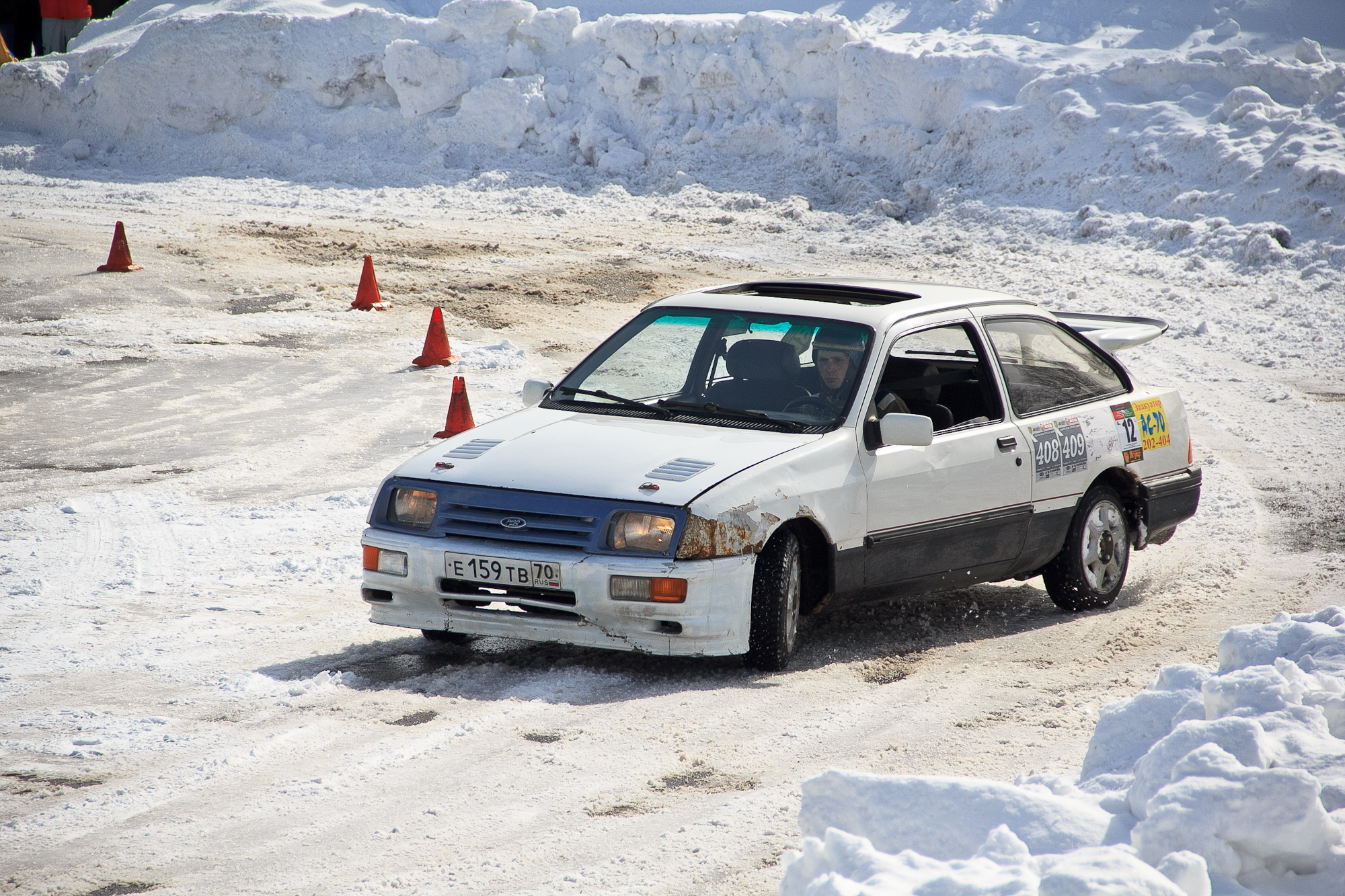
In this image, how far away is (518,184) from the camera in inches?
A: 984

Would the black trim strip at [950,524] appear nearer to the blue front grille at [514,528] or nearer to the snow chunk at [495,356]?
the blue front grille at [514,528]

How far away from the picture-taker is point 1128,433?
22.6 feet

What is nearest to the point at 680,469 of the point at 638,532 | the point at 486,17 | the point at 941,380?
the point at 638,532

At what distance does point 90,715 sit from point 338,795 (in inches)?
47.1

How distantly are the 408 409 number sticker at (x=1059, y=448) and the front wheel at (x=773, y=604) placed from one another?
1.62m

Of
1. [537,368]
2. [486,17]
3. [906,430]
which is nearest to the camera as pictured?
[906,430]

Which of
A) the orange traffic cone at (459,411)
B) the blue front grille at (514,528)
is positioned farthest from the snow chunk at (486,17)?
the blue front grille at (514,528)

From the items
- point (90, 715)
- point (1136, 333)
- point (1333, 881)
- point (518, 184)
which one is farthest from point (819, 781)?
point (518, 184)

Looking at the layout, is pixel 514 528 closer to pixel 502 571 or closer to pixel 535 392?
pixel 502 571

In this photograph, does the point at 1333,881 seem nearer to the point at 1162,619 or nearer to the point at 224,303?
the point at 1162,619

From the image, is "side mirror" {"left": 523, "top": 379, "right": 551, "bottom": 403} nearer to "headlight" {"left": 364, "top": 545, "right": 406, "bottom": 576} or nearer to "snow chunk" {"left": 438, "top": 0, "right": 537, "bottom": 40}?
"headlight" {"left": 364, "top": 545, "right": 406, "bottom": 576}

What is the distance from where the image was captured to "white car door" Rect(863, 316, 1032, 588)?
5.68 meters

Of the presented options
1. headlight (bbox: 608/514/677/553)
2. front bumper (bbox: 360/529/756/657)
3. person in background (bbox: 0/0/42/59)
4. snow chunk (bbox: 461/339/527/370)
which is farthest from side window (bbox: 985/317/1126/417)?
person in background (bbox: 0/0/42/59)

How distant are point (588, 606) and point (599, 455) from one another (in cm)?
65
